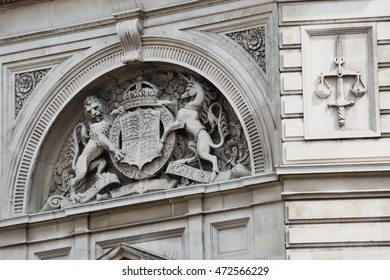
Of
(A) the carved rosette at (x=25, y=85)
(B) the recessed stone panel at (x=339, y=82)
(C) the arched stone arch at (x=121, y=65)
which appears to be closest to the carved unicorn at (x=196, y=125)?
(C) the arched stone arch at (x=121, y=65)

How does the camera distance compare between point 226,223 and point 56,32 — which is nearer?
point 226,223

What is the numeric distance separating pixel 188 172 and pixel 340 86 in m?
2.64

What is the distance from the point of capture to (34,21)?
28844 millimetres

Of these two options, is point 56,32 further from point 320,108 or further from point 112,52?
point 320,108

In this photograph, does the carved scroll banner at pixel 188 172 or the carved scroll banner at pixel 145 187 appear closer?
the carved scroll banner at pixel 188 172

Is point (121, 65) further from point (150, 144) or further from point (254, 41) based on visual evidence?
point (254, 41)

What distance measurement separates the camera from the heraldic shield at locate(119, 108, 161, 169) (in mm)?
27688

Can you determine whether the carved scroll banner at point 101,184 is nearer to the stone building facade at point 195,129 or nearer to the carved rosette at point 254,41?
the stone building facade at point 195,129

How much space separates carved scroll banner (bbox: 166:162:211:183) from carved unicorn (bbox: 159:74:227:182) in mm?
106

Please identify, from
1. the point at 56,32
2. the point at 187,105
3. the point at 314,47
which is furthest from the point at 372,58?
the point at 56,32

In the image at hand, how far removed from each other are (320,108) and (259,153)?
111cm

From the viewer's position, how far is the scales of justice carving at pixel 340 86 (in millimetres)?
25984

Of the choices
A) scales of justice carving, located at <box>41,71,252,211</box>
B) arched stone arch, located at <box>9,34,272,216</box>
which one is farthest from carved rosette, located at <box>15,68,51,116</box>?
scales of justice carving, located at <box>41,71,252,211</box>
